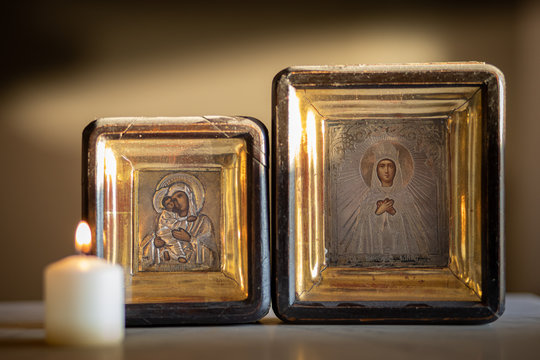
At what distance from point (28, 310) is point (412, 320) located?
0.58m

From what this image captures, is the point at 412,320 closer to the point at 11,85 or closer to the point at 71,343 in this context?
the point at 71,343

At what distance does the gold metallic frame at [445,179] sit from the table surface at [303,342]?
30mm

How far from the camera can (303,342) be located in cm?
65

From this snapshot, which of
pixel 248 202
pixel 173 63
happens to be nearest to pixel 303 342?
pixel 248 202

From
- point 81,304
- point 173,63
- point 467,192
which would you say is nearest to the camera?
point 81,304

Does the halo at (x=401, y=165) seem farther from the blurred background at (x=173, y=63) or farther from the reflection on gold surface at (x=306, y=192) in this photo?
the blurred background at (x=173, y=63)

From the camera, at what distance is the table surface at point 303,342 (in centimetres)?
59

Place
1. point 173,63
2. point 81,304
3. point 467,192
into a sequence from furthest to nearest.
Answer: point 173,63, point 467,192, point 81,304

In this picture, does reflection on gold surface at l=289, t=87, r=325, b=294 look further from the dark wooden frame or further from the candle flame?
the candle flame

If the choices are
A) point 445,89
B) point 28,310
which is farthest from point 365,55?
point 28,310

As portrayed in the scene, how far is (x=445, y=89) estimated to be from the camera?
0.77 metres

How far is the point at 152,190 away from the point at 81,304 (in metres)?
0.20

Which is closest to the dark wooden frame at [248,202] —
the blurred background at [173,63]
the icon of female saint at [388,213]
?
the icon of female saint at [388,213]

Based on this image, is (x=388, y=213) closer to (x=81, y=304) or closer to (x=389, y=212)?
(x=389, y=212)
